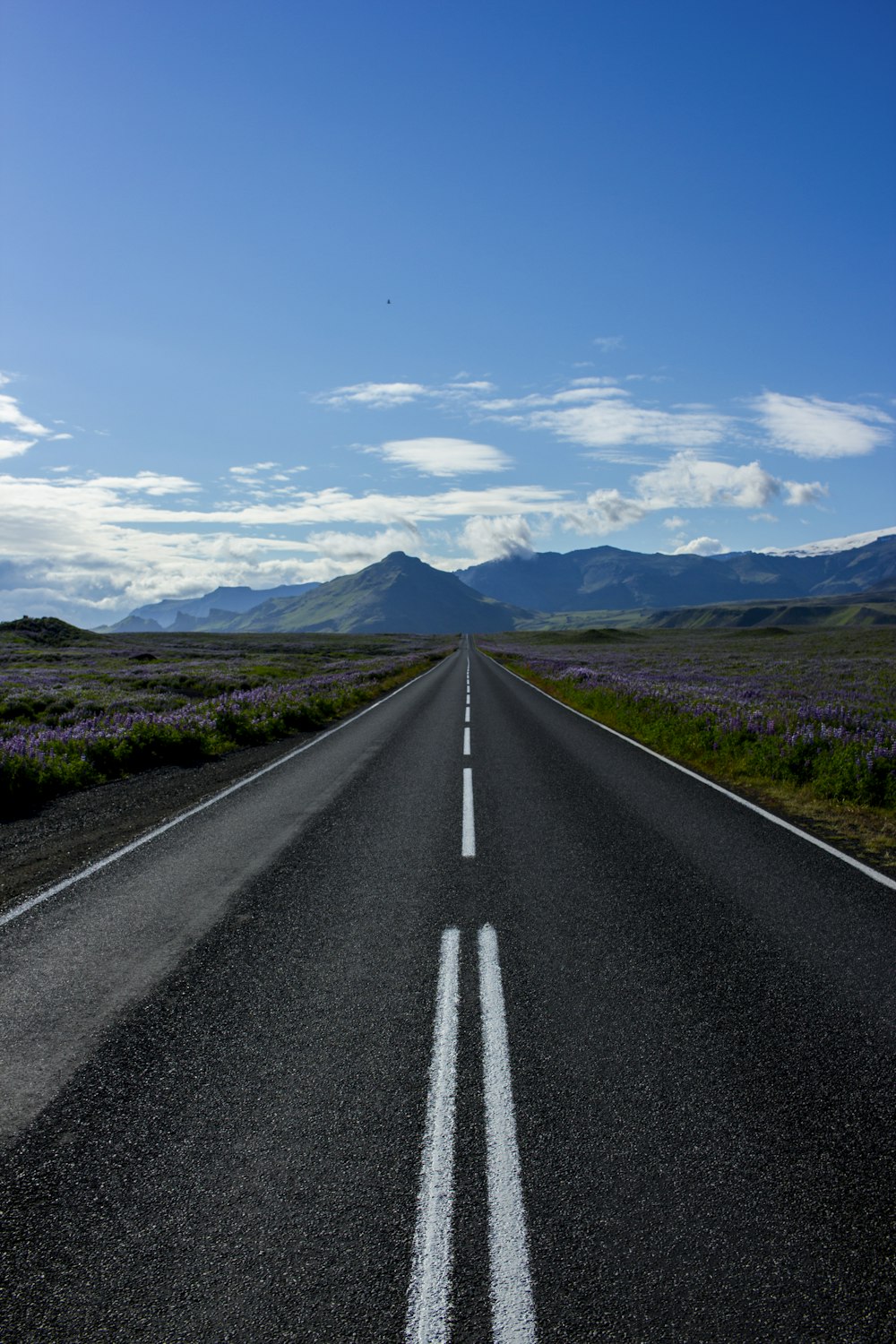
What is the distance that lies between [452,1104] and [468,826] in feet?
18.3

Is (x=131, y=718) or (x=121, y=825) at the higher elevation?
(x=131, y=718)

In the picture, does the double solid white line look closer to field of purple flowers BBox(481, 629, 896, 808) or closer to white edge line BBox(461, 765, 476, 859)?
white edge line BBox(461, 765, 476, 859)

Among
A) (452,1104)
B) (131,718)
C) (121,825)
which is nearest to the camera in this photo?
(452,1104)

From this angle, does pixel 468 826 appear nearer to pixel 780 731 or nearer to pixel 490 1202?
pixel 490 1202

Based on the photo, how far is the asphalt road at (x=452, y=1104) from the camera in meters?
2.57

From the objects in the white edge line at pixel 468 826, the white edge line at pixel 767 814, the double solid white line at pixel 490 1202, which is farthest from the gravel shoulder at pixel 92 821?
the white edge line at pixel 767 814

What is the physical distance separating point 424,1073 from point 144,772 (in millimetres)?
11221

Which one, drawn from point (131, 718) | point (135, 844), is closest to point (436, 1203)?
point (135, 844)

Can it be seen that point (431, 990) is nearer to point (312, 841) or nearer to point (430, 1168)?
point (430, 1168)

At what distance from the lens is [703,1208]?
2.95 meters

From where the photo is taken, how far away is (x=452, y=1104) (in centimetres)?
362

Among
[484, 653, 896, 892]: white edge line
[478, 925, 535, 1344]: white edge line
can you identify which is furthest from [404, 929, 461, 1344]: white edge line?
[484, 653, 896, 892]: white edge line

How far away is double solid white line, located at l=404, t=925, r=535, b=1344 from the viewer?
2.46 meters

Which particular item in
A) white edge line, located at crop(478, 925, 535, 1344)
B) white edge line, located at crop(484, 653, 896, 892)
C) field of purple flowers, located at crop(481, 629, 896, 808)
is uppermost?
→ field of purple flowers, located at crop(481, 629, 896, 808)
